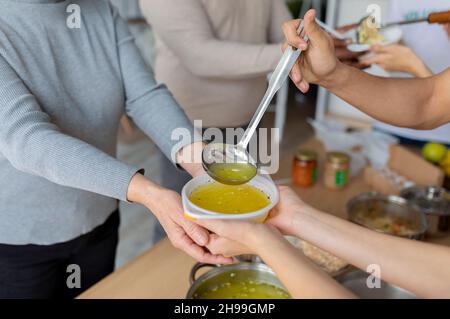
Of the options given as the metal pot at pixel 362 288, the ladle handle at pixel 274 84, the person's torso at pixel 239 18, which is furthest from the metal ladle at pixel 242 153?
the person's torso at pixel 239 18

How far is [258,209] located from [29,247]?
0.60m

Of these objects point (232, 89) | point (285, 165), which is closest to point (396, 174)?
point (285, 165)

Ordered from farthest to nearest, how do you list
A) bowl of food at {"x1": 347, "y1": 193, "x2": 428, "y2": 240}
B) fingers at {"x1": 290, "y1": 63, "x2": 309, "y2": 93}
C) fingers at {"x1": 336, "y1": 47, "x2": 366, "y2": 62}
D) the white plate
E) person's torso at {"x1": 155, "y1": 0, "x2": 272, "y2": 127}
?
person's torso at {"x1": 155, "y1": 0, "x2": 272, "y2": 127}, the white plate, fingers at {"x1": 336, "y1": 47, "x2": 366, "y2": 62}, bowl of food at {"x1": 347, "y1": 193, "x2": 428, "y2": 240}, fingers at {"x1": 290, "y1": 63, "x2": 309, "y2": 93}

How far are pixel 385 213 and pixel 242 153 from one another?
0.68 meters

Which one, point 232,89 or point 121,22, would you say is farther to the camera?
point 232,89

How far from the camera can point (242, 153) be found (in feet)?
3.32

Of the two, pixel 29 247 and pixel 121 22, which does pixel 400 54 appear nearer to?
pixel 121 22

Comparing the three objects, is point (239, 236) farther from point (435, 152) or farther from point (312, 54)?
point (435, 152)

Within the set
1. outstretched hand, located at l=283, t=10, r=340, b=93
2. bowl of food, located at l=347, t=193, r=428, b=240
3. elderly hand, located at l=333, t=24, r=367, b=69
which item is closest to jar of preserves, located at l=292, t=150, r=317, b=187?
bowl of food, located at l=347, t=193, r=428, b=240

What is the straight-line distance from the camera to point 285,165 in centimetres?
185

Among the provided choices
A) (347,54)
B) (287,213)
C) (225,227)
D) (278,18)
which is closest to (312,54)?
(287,213)

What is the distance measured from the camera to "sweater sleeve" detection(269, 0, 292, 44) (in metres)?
1.89

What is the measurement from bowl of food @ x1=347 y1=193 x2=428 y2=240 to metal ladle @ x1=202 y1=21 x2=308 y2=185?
517 millimetres

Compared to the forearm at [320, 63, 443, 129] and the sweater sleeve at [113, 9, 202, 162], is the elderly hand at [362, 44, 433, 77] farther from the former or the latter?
the sweater sleeve at [113, 9, 202, 162]
